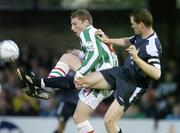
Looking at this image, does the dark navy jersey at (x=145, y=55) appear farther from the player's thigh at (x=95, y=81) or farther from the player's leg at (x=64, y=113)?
the player's leg at (x=64, y=113)

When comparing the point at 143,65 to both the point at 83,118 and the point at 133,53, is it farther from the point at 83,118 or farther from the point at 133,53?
the point at 83,118

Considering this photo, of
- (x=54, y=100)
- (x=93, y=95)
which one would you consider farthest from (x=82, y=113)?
(x=54, y=100)

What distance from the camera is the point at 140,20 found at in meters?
11.0

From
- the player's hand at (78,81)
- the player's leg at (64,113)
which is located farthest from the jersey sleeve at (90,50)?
the player's leg at (64,113)

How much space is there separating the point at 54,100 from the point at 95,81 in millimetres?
5303

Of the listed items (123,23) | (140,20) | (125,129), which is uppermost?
(140,20)

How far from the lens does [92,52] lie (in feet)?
36.8

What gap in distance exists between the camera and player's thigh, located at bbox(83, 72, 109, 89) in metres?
11.2

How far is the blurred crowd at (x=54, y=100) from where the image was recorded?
16.1 m

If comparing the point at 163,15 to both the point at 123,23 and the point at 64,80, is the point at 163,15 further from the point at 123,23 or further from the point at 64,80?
the point at 64,80

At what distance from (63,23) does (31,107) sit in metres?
3.31

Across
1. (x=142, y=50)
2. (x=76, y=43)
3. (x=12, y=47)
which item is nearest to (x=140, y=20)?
(x=142, y=50)

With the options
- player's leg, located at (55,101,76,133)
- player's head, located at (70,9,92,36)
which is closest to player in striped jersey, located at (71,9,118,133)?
player's head, located at (70,9,92,36)

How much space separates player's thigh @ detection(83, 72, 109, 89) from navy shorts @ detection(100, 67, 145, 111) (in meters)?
0.06
